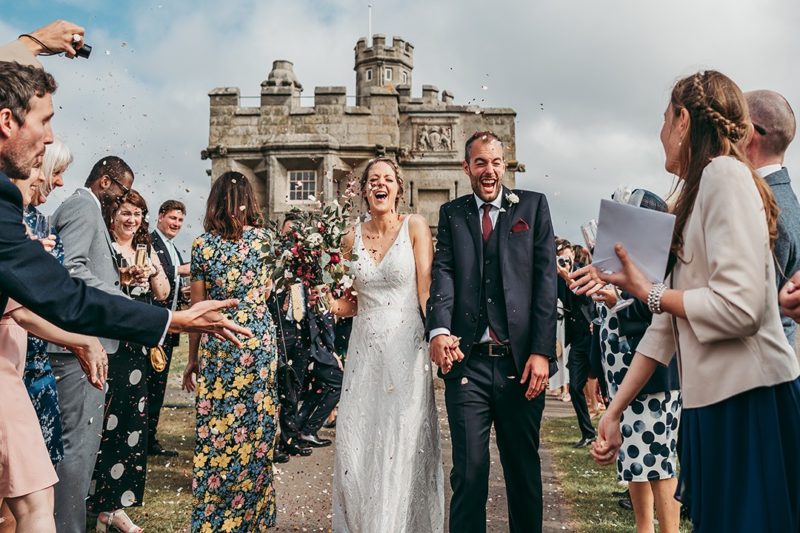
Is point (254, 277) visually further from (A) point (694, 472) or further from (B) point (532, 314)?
(A) point (694, 472)

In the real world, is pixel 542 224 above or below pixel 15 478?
above

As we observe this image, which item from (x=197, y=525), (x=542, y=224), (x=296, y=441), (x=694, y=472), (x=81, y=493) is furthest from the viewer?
(x=296, y=441)

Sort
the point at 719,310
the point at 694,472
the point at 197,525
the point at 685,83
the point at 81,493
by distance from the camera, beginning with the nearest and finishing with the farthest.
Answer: the point at 719,310
the point at 694,472
the point at 685,83
the point at 81,493
the point at 197,525

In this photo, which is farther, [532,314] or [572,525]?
[572,525]

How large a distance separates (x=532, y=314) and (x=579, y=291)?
136 cm

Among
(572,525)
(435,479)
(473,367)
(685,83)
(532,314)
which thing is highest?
(685,83)

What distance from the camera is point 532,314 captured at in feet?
14.0

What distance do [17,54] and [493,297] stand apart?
306cm

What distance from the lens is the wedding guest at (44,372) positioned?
344 cm

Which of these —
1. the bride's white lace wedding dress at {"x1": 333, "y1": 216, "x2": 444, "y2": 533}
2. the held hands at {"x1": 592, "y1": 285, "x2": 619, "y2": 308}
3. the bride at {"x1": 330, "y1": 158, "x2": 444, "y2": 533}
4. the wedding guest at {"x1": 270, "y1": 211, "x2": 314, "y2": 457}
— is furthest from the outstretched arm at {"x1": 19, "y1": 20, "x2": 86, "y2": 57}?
the wedding guest at {"x1": 270, "y1": 211, "x2": 314, "y2": 457}

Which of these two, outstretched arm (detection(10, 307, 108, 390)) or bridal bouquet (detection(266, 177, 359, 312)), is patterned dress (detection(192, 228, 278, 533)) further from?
outstretched arm (detection(10, 307, 108, 390))

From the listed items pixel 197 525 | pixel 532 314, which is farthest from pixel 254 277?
pixel 532 314

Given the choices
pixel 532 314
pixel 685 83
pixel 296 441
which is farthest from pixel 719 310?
pixel 296 441

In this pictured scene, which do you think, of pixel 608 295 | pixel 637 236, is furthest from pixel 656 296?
pixel 608 295
